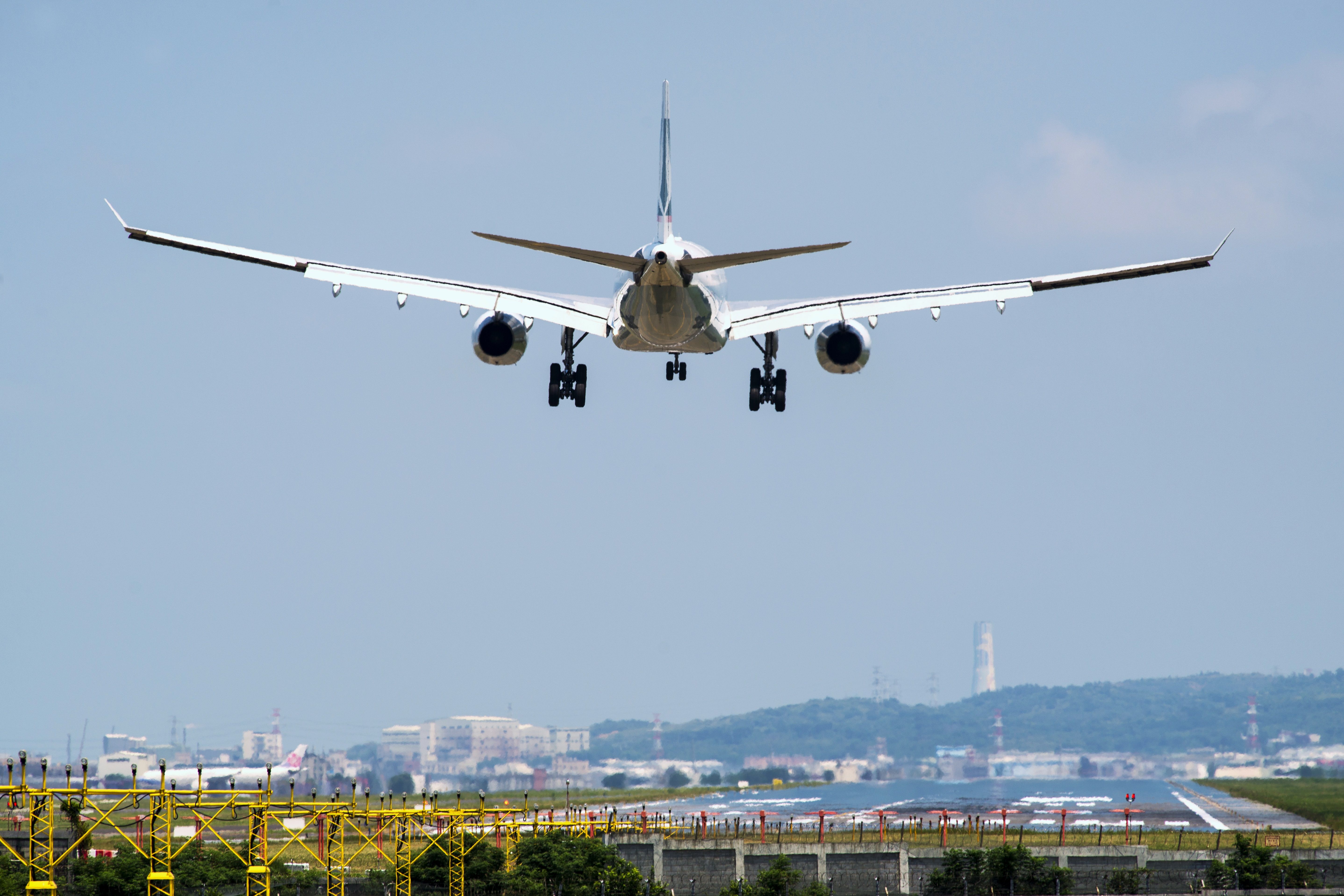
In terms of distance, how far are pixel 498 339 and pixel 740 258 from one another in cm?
950

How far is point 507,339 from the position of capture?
128 feet

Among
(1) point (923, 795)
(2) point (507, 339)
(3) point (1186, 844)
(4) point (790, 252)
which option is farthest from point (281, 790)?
(4) point (790, 252)

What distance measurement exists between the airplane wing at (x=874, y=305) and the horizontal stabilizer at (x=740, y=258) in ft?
18.6

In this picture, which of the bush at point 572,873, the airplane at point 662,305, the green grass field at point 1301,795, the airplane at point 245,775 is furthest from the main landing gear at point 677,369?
the airplane at point 245,775

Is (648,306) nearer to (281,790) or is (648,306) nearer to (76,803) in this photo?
(76,803)

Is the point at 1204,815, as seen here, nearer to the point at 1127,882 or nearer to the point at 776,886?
the point at 1127,882

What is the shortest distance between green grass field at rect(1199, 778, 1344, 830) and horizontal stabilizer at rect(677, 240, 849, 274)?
214 ft

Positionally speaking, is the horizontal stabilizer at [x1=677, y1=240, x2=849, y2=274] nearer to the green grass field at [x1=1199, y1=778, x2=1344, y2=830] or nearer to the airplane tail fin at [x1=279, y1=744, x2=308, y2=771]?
the green grass field at [x1=1199, y1=778, x2=1344, y2=830]

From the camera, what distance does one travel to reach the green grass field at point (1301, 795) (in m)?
90.2

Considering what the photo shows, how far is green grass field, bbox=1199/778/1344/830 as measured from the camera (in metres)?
90.2

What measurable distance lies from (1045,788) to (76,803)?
138 m

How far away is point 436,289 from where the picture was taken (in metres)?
38.5

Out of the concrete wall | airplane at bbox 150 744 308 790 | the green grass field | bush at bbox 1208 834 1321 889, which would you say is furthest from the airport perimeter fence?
airplane at bbox 150 744 308 790

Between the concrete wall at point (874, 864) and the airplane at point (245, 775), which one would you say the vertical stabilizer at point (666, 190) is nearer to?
the concrete wall at point (874, 864)
